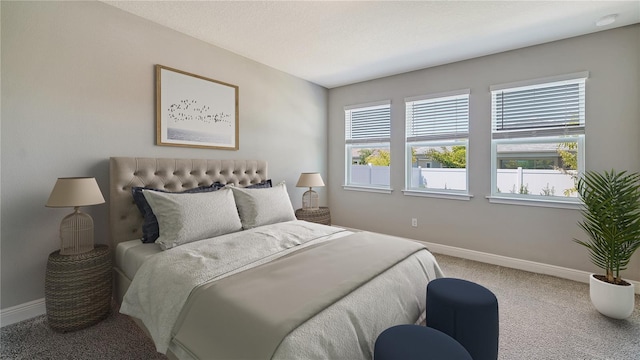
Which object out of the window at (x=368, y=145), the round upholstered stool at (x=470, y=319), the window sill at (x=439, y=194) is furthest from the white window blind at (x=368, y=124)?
the round upholstered stool at (x=470, y=319)

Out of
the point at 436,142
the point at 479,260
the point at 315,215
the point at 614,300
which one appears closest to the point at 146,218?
the point at 315,215

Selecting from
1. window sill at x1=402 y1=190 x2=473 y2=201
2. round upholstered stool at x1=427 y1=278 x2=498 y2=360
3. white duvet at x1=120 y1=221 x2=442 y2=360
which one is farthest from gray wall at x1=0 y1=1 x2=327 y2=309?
window sill at x1=402 y1=190 x2=473 y2=201

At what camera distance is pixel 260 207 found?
2648mm

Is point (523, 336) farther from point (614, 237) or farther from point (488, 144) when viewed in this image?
point (488, 144)

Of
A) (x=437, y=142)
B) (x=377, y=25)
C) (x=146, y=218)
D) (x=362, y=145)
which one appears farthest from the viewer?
(x=362, y=145)

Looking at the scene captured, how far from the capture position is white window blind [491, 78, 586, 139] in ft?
9.32

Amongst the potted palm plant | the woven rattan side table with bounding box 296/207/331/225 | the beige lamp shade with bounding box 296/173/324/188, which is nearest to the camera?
the potted palm plant

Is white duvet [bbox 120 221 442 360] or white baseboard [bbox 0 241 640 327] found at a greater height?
white duvet [bbox 120 221 442 360]

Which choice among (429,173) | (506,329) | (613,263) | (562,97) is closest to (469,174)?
(429,173)

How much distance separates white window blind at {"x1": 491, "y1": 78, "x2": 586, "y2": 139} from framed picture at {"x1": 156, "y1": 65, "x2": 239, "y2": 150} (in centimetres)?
324

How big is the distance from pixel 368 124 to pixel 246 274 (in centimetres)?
342

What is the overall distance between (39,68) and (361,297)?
9.37 feet

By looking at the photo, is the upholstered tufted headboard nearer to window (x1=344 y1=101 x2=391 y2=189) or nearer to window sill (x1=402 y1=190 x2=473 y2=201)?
window (x1=344 y1=101 x2=391 y2=189)

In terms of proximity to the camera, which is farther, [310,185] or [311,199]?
[311,199]
